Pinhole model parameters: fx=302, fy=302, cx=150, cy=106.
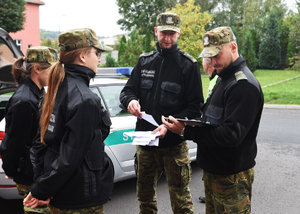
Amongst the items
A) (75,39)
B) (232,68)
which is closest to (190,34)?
(232,68)

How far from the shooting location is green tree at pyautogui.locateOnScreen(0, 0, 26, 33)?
1964 centimetres

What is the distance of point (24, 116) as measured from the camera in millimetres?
2164

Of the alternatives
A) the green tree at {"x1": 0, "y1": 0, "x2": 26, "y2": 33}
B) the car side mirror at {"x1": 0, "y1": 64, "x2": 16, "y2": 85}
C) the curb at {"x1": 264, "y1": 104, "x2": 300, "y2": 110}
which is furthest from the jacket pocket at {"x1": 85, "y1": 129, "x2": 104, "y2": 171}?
the green tree at {"x1": 0, "y1": 0, "x2": 26, "y2": 33}

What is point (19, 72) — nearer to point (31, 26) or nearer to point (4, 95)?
point (4, 95)

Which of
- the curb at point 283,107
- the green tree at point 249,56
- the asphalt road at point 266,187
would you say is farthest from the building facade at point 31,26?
the asphalt road at point 266,187

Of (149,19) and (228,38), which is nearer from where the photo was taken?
(228,38)

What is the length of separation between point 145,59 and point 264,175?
3.01 metres

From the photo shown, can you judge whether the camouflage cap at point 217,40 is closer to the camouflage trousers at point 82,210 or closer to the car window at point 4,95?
the camouflage trousers at point 82,210

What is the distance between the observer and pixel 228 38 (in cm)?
214

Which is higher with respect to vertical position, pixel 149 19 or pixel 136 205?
pixel 149 19

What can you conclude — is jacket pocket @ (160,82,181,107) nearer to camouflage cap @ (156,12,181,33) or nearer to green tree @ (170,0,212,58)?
camouflage cap @ (156,12,181,33)

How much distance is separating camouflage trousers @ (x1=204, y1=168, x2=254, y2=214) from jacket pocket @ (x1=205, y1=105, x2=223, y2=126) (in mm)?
404

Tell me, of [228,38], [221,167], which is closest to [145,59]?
[228,38]

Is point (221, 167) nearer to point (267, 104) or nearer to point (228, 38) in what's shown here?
point (228, 38)
